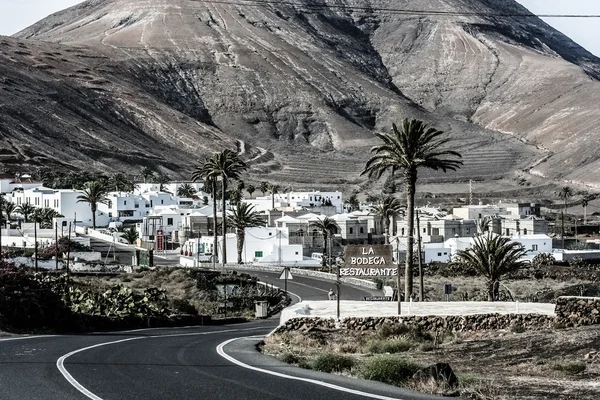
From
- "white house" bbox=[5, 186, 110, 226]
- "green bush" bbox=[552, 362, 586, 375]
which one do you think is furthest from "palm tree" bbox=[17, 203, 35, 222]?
"green bush" bbox=[552, 362, 586, 375]

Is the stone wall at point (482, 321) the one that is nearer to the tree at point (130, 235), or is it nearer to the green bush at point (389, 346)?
the green bush at point (389, 346)

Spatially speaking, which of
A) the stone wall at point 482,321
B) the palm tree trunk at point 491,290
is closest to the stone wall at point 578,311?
the stone wall at point 482,321

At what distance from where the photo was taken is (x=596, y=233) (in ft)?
372

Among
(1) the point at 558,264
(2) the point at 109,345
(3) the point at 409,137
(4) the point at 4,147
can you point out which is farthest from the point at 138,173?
(2) the point at 109,345

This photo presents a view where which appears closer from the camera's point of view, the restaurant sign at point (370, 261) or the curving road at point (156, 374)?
the curving road at point (156, 374)

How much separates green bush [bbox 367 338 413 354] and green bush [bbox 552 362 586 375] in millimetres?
4740

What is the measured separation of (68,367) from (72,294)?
734 inches

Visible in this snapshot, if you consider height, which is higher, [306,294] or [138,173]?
[138,173]

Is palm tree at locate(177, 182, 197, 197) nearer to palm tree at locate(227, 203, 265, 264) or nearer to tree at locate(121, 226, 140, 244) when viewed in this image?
tree at locate(121, 226, 140, 244)

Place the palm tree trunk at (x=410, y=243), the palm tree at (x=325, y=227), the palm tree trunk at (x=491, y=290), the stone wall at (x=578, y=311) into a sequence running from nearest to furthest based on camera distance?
the stone wall at (x=578, y=311), the palm tree trunk at (x=410, y=243), the palm tree trunk at (x=491, y=290), the palm tree at (x=325, y=227)

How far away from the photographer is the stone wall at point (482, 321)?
2339cm

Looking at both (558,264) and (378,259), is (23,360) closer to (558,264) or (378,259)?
(378,259)

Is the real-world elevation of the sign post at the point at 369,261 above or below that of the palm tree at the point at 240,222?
below

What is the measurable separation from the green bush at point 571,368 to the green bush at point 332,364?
3.40 m
